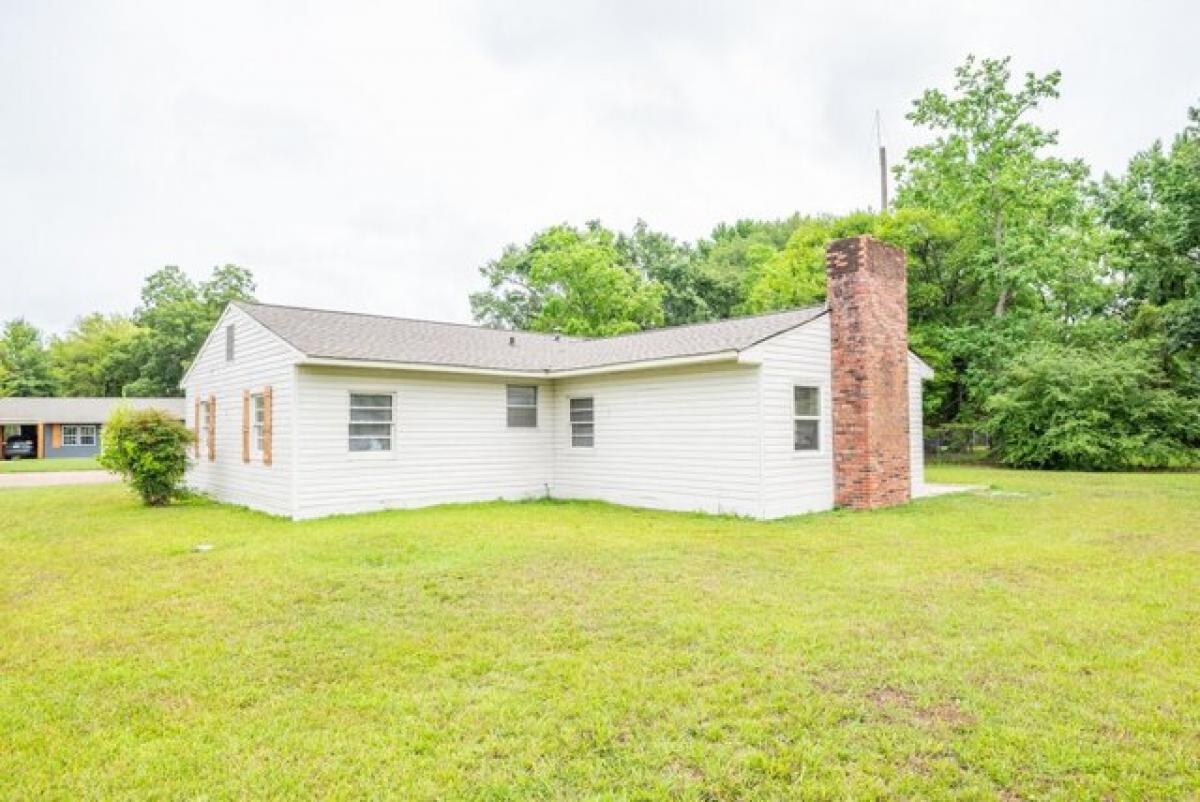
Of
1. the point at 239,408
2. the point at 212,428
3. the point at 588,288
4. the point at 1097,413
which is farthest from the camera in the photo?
the point at 588,288

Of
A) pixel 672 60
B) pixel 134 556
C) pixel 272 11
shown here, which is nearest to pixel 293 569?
pixel 134 556

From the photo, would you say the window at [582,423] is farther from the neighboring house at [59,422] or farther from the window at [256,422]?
the neighboring house at [59,422]

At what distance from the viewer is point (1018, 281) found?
21797 mm

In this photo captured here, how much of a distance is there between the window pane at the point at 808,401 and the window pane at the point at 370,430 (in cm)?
723

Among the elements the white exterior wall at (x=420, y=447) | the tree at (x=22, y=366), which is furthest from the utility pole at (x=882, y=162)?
the tree at (x=22, y=366)

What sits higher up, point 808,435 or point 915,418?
point 915,418

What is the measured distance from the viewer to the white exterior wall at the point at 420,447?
11.2m

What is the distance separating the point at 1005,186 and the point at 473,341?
61.2 feet

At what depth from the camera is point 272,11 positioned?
12750 millimetres

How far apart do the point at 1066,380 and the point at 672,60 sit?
47.0 feet

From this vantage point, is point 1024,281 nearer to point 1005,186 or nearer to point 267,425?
point 1005,186

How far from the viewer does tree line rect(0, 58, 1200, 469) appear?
18.8 m

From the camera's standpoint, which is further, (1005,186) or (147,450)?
(1005,186)

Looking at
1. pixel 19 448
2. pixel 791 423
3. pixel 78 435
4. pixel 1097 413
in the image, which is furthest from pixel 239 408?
pixel 78 435
